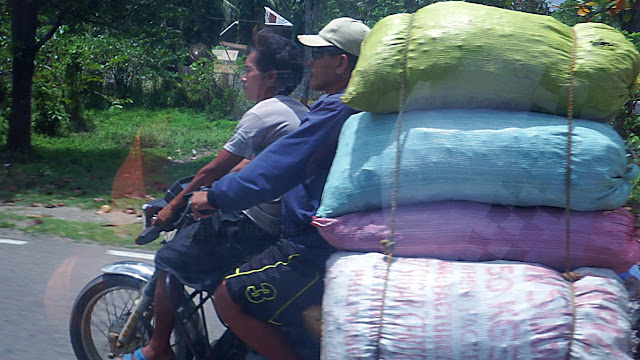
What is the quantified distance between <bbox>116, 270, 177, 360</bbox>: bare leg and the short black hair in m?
0.95

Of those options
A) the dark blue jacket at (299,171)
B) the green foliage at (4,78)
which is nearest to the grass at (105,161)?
the green foliage at (4,78)

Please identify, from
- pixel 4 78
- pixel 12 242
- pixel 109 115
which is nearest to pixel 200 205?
pixel 12 242

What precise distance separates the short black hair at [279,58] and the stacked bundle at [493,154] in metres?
0.85

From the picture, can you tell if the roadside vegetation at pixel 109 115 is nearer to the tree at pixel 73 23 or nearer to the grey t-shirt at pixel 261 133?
the tree at pixel 73 23

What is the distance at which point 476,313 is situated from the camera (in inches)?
68.8

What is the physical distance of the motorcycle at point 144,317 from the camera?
262 centimetres

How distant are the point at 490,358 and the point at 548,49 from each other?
88cm

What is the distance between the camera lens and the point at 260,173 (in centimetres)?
230

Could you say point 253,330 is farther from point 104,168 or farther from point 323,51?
point 104,168

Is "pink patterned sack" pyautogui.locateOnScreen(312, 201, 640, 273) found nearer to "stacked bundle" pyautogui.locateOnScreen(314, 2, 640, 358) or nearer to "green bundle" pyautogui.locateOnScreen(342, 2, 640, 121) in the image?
"stacked bundle" pyautogui.locateOnScreen(314, 2, 640, 358)

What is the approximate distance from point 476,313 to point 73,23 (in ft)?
29.1

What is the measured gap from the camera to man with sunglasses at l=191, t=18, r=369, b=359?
7.57 ft

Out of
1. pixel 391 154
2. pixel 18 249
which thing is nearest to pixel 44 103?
pixel 18 249

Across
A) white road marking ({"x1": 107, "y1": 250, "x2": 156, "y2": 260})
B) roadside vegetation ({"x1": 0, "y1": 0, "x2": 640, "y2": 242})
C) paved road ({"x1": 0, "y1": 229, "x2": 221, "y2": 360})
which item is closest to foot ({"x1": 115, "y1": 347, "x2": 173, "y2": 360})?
paved road ({"x1": 0, "y1": 229, "x2": 221, "y2": 360})
